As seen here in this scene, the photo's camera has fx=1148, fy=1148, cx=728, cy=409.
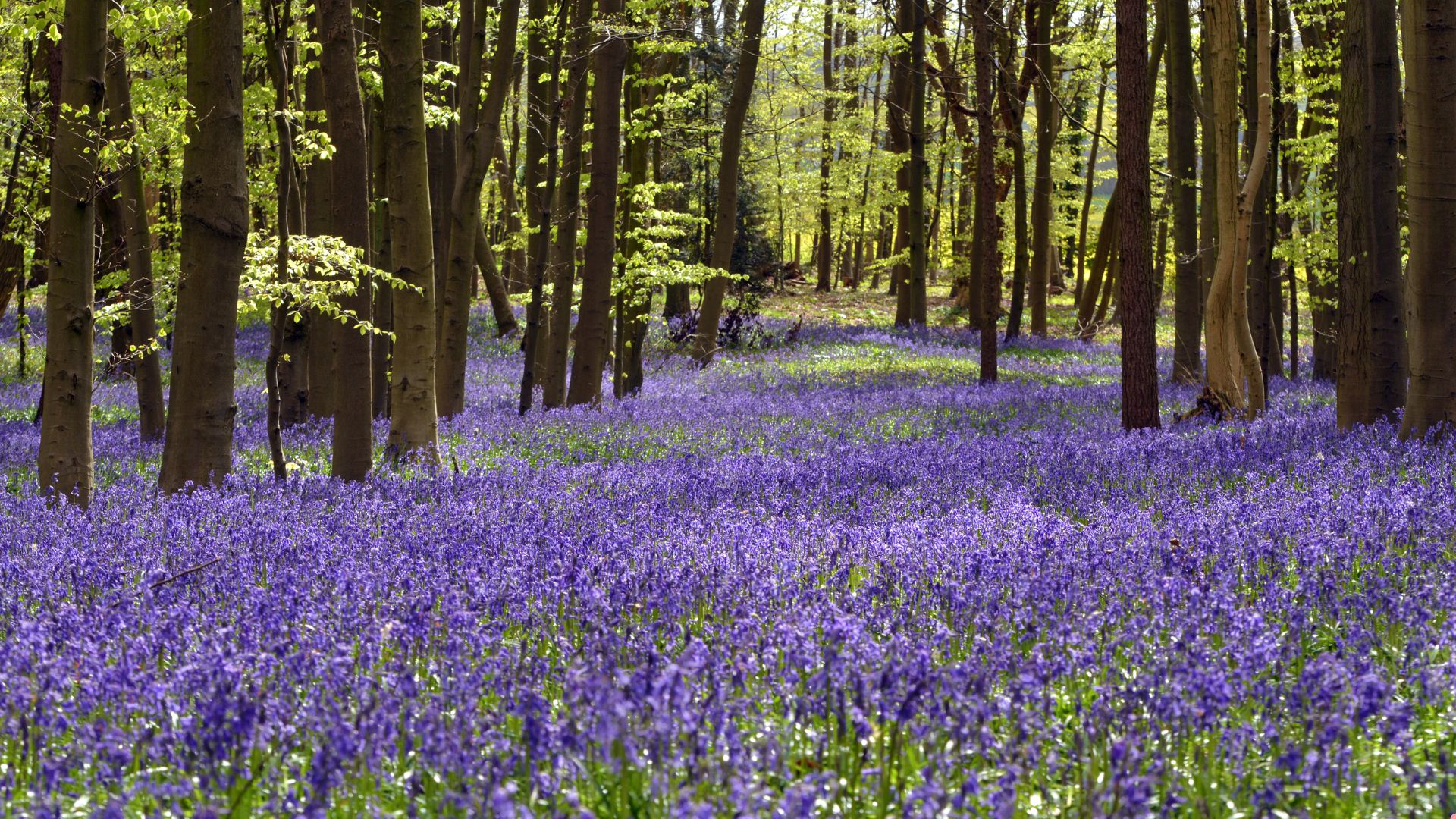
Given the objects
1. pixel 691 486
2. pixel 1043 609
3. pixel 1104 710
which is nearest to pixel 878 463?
pixel 691 486

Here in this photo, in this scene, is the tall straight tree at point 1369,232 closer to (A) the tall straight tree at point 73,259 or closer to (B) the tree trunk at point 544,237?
(B) the tree trunk at point 544,237

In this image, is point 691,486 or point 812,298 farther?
point 812,298

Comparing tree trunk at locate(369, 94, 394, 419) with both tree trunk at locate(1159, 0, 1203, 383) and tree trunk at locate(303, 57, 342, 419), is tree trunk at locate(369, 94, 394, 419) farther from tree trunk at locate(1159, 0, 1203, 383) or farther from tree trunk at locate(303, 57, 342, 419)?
tree trunk at locate(1159, 0, 1203, 383)

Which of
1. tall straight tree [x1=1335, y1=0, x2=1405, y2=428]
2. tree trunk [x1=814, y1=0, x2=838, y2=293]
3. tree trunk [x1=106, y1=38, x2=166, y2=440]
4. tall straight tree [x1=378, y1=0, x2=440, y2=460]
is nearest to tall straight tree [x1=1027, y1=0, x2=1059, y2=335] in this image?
tree trunk [x1=814, y1=0, x2=838, y2=293]

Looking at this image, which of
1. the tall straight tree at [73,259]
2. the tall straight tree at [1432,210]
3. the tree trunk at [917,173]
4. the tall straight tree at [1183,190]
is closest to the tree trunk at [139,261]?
the tall straight tree at [73,259]

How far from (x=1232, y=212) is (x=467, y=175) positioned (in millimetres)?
9029

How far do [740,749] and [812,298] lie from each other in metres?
42.9

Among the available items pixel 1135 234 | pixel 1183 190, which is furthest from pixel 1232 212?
Answer: pixel 1183 190

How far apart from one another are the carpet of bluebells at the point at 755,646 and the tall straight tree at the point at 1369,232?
7.14 feet

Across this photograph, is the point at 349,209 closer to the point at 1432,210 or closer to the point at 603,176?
the point at 603,176

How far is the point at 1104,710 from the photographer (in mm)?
3129

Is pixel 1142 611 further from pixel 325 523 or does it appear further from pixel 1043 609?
pixel 325 523

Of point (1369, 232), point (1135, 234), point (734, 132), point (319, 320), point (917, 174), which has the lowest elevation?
point (319, 320)

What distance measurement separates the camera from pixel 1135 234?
11969 millimetres
